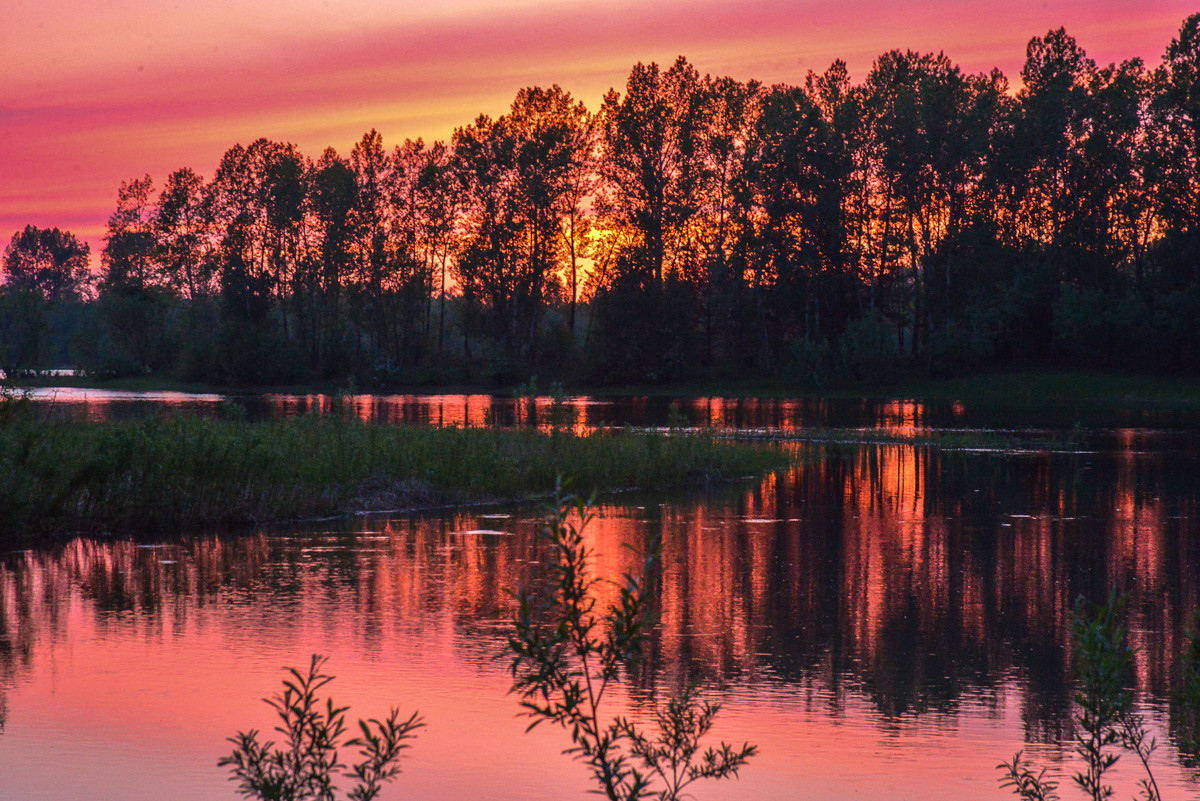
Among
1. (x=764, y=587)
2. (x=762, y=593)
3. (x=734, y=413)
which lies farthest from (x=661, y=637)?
(x=734, y=413)

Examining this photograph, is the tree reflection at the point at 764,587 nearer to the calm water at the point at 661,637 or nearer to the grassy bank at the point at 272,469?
the calm water at the point at 661,637

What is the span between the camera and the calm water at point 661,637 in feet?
27.6

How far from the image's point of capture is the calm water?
8406 mm

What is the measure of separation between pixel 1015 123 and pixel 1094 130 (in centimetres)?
490

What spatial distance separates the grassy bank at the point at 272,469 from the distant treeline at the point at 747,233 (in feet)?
166

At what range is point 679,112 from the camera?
87.2 m

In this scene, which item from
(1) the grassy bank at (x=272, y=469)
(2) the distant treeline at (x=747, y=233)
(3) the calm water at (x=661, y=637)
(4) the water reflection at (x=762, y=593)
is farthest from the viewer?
(2) the distant treeline at (x=747, y=233)

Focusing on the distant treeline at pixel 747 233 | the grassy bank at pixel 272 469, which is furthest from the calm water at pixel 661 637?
the distant treeline at pixel 747 233

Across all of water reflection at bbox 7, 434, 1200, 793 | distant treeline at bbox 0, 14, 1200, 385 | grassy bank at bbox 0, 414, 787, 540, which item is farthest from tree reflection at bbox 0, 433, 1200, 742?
distant treeline at bbox 0, 14, 1200, 385

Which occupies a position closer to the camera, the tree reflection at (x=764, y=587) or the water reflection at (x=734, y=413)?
the tree reflection at (x=764, y=587)

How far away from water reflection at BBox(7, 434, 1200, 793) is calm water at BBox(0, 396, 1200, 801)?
5 cm

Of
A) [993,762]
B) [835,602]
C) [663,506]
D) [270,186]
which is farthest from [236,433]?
A: [270,186]

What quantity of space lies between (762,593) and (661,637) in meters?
2.65

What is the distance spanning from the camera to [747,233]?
87000 mm
